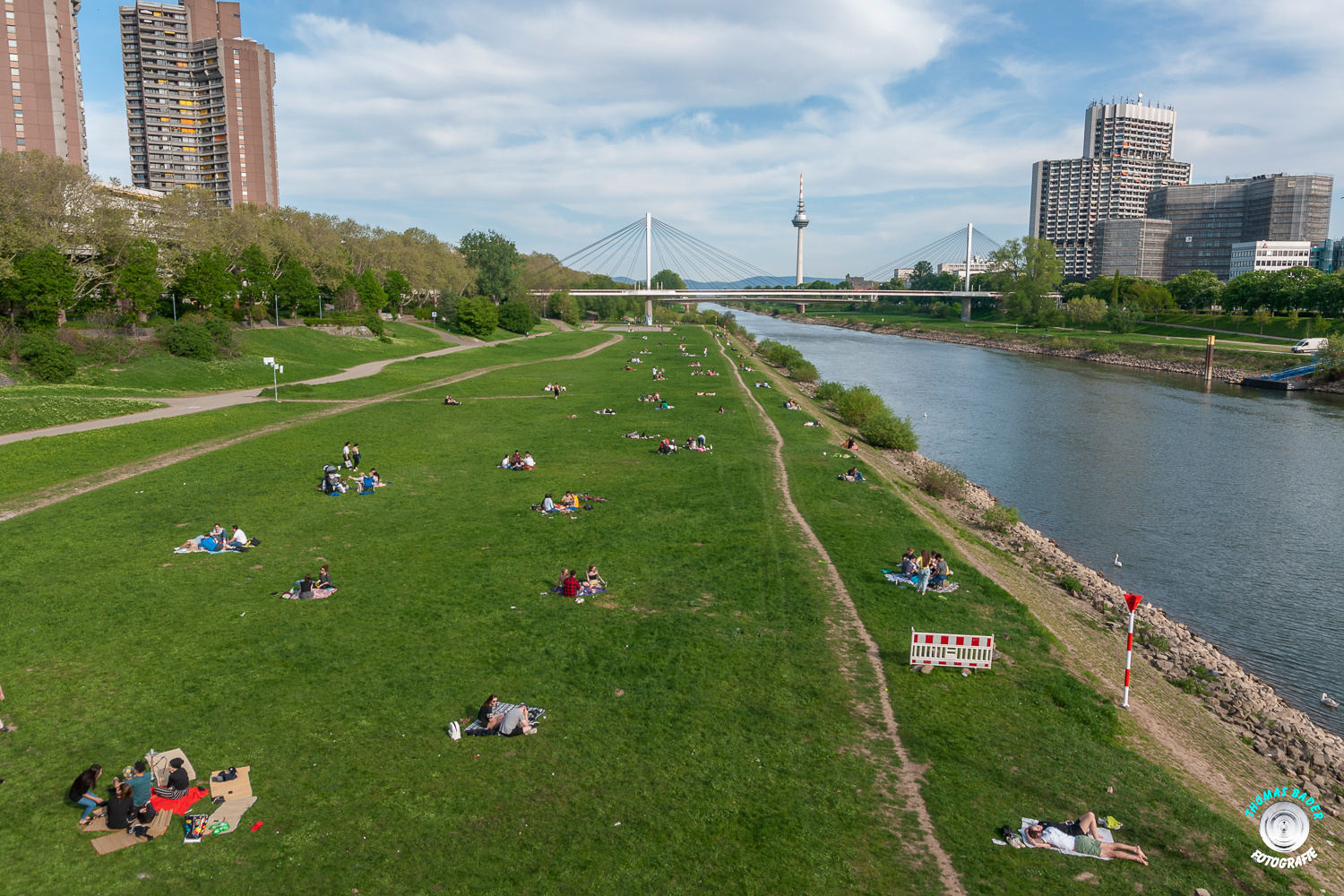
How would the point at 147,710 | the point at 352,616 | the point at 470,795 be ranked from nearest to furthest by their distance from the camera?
the point at 470,795 → the point at 147,710 → the point at 352,616

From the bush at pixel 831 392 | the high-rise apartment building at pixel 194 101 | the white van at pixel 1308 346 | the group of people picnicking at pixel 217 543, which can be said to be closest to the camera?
the group of people picnicking at pixel 217 543

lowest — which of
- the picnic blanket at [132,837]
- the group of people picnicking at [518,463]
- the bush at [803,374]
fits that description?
the picnic blanket at [132,837]

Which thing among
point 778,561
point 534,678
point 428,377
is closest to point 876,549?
point 778,561

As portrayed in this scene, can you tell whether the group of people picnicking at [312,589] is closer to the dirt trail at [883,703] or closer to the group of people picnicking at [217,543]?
the group of people picnicking at [217,543]

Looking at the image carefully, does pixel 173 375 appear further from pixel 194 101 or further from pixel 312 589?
pixel 194 101

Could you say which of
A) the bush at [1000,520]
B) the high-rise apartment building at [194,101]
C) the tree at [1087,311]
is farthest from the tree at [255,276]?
the tree at [1087,311]

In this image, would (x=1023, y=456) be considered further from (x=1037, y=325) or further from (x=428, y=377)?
(x=1037, y=325)
